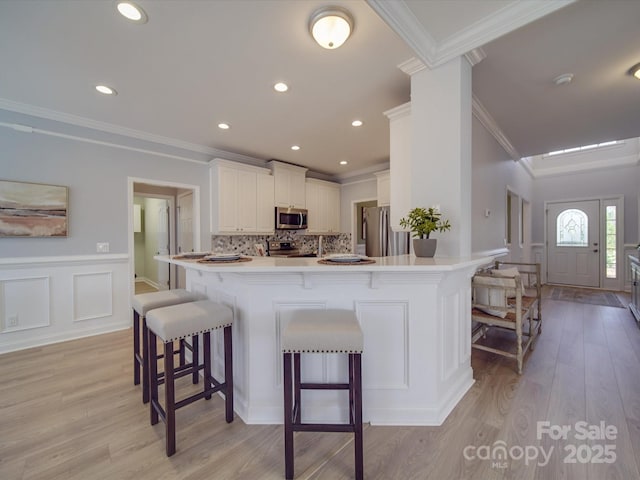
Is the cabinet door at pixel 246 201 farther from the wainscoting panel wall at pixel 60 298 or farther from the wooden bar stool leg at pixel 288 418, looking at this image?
the wooden bar stool leg at pixel 288 418

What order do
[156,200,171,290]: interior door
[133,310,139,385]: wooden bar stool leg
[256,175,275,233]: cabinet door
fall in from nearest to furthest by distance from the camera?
[133,310,139,385]: wooden bar stool leg, [256,175,275,233]: cabinet door, [156,200,171,290]: interior door

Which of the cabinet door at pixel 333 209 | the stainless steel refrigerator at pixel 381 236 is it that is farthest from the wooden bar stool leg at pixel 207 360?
the cabinet door at pixel 333 209

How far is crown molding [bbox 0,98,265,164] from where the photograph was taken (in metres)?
2.81

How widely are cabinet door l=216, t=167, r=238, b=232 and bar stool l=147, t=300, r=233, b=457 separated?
2551 millimetres

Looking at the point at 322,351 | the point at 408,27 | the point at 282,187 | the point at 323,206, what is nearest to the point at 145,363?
the point at 322,351

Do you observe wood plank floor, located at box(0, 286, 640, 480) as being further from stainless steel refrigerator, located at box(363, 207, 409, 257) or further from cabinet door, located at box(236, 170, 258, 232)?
cabinet door, located at box(236, 170, 258, 232)

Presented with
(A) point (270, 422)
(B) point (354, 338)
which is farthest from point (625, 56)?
(A) point (270, 422)

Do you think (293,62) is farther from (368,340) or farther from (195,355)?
(195,355)

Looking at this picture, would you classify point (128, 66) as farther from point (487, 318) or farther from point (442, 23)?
point (487, 318)

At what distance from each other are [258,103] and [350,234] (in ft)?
11.8

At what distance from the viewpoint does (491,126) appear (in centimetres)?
333

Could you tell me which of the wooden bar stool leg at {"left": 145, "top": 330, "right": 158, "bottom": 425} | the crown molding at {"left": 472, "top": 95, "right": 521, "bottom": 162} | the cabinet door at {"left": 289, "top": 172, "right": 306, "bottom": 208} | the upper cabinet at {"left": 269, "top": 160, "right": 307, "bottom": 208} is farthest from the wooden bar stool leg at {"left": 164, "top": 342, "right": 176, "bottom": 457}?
the cabinet door at {"left": 289, "top": 172, "right": 306, "bottom": 208}

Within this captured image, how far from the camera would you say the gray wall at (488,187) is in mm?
3045

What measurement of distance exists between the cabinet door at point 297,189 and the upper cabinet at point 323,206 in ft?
0.54
